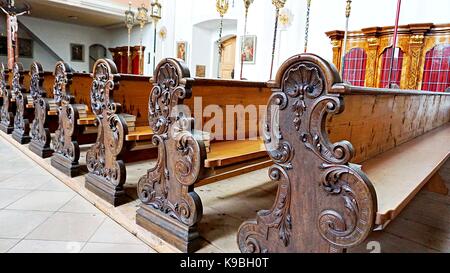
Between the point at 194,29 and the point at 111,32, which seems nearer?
the point at 194,29

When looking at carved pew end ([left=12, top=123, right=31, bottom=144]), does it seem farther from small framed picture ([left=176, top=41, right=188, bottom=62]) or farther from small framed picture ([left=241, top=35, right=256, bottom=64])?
small framed picture ([left=176, top=41, right=188, bottom=62])

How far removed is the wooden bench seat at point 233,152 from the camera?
1.55 metres

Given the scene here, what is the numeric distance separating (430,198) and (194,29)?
295 inches

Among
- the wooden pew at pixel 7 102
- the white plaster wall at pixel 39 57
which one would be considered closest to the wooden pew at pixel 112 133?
the wooden pew at pixel 7 102

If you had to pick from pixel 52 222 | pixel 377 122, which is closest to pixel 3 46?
pixel 52 222

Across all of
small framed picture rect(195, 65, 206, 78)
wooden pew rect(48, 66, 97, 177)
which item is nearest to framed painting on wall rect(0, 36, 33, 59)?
small framed picture rect(195, 65, 206, 78)

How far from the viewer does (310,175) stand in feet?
3.90

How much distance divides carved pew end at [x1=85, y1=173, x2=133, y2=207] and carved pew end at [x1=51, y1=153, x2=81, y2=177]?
0.32 meters

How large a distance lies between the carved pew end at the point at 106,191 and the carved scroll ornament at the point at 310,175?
1.10 meters

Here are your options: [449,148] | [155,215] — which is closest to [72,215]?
[155,215]

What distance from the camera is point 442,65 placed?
4984 millimetres

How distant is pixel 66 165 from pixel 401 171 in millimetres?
2479

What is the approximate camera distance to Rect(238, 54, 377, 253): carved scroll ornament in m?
1.06
